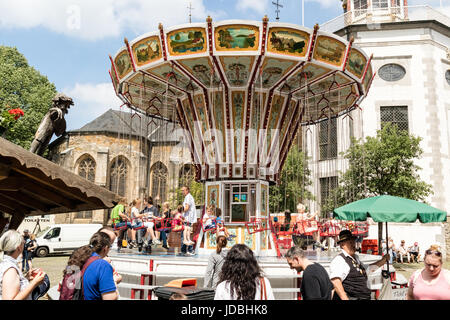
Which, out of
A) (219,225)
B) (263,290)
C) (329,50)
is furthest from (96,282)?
(329,50)

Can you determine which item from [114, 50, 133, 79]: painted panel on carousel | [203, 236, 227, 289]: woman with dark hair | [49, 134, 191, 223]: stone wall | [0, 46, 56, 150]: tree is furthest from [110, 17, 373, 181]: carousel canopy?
[49, 134, 191, 223]: stone wall

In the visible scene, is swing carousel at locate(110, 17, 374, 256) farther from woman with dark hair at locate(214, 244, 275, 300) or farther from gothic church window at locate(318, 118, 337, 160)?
gothic church window at locate(318, 118, 337, 160)

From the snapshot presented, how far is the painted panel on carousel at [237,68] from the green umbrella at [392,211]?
501 centimetres

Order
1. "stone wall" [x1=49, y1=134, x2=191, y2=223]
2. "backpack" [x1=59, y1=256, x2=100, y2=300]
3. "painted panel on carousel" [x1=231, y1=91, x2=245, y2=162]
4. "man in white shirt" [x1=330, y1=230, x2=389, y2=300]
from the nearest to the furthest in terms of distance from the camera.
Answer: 1. "backpack" [x1=59, y1=256, x2=100, y2=300]
2. "man in white shirt" [x1=330, y1=230, x2=389, y2=300]
3. "painted panel on carousel" [x1=231, y1=91, x2=245, y2=162]
4. "stone wall" [x1=49, y1=134, x2=191, y2=223]

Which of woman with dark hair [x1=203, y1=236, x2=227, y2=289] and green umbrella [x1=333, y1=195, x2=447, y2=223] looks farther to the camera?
green umbrella [x1=333, y1=195, x2=447, y2=223]

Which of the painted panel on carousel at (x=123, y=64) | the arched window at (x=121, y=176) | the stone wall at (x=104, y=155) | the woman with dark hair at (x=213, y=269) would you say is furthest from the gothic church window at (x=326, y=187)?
the woman with dark hair at (x=213, y=269)

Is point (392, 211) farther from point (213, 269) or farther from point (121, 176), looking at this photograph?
point (121, 176)

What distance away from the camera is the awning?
4309 millimetres

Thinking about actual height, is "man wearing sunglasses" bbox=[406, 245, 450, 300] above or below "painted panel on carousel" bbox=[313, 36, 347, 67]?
below

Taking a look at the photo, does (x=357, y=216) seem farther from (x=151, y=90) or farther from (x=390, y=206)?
(x=151, y=90)

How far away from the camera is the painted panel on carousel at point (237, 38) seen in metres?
9.51

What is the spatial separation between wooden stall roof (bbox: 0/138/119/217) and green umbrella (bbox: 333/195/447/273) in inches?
185

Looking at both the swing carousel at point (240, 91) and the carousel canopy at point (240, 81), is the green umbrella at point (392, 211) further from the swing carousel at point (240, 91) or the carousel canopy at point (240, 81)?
the carousel canopy at point (240, 81)
